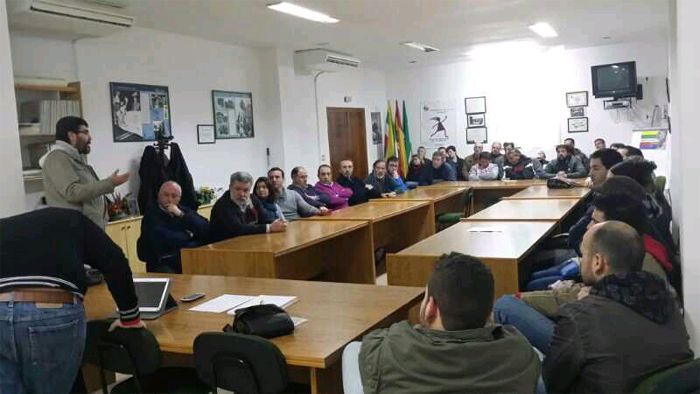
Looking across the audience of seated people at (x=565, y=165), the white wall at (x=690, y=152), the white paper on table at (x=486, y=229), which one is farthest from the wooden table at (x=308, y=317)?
the audience of seated people at (x=565, y=165)

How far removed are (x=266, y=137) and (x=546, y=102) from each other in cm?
547

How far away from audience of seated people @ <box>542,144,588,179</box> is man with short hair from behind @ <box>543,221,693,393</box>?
7.62 metres

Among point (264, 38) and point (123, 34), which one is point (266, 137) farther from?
point (123, 34)

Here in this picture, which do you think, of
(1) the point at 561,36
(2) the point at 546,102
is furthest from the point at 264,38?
(2) the point at 546,102

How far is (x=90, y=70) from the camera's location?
614 centimetres

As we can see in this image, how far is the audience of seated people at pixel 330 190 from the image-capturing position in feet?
23.6

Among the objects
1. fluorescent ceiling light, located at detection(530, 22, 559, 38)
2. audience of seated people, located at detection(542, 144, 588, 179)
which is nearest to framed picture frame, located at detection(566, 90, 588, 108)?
audience of seated people, located at detection(542, 144, 588, 179)

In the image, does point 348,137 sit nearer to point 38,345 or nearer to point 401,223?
point 401,223

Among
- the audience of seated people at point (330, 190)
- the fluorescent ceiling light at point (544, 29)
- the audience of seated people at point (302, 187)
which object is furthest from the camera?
the fluorescent ceiling light at point (544, 29)

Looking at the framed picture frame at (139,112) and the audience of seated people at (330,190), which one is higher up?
the framed picture frame at (139,112)

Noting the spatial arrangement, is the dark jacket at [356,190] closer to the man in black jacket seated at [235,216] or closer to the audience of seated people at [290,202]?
the audience of seated people at [290,202]

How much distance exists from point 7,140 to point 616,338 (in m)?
3.06

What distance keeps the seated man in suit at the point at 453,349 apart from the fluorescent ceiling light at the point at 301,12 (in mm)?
4751

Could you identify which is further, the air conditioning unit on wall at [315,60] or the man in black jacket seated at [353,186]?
the air conditioning unit on wall at [315,60]
